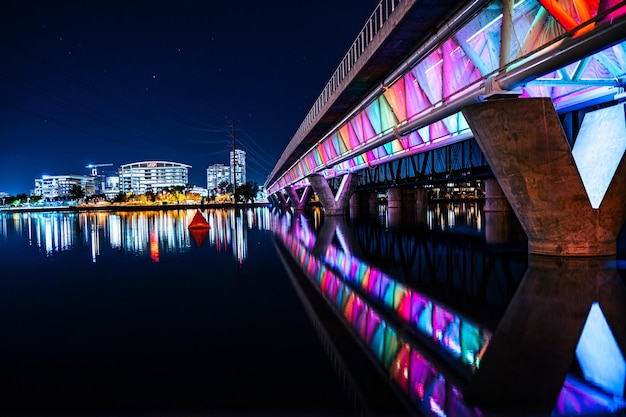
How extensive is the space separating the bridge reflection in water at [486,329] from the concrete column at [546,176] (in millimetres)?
811

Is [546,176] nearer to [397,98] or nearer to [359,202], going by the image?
[397,98]

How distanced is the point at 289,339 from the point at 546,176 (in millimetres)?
8836

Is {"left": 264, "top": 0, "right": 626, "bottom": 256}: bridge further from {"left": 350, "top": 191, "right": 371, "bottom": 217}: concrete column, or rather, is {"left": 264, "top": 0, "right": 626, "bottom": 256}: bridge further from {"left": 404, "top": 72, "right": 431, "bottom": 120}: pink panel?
{"left": 350, "top": 191, "right": 371, "bottom": 217}: concrete column

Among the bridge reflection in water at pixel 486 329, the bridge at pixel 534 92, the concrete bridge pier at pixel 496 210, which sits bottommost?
the bridge reflection in water at pixel 486 329

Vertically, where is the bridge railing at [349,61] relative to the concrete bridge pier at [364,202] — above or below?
above

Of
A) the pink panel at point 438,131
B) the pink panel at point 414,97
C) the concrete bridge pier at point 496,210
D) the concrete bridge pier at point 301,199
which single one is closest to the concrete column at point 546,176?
the pink panel at point 414,97

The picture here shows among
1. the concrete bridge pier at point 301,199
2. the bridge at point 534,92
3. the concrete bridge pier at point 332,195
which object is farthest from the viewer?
the concrete bridge pier at point 301,199

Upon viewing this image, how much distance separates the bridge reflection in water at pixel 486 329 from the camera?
15.2 feet

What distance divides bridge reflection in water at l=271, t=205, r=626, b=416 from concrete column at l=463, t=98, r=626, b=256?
2.66ft

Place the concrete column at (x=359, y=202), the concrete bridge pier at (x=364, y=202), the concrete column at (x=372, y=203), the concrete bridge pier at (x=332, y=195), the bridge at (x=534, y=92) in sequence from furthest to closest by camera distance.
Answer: the concrete column at (x=359, y=202) < the concrete bridge pier at (x=364, y=202) < the concrete column at (x=372, y=203) < the concrete bridge pier at (x=332, y=195) < the bridge at (x=534, y=92)

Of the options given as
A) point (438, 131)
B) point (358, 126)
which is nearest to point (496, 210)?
point (438, 131)

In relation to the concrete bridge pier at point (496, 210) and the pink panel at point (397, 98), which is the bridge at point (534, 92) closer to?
the pink panel at point (397, 98)

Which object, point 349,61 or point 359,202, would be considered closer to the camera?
point 349,61

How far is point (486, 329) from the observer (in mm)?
6941
